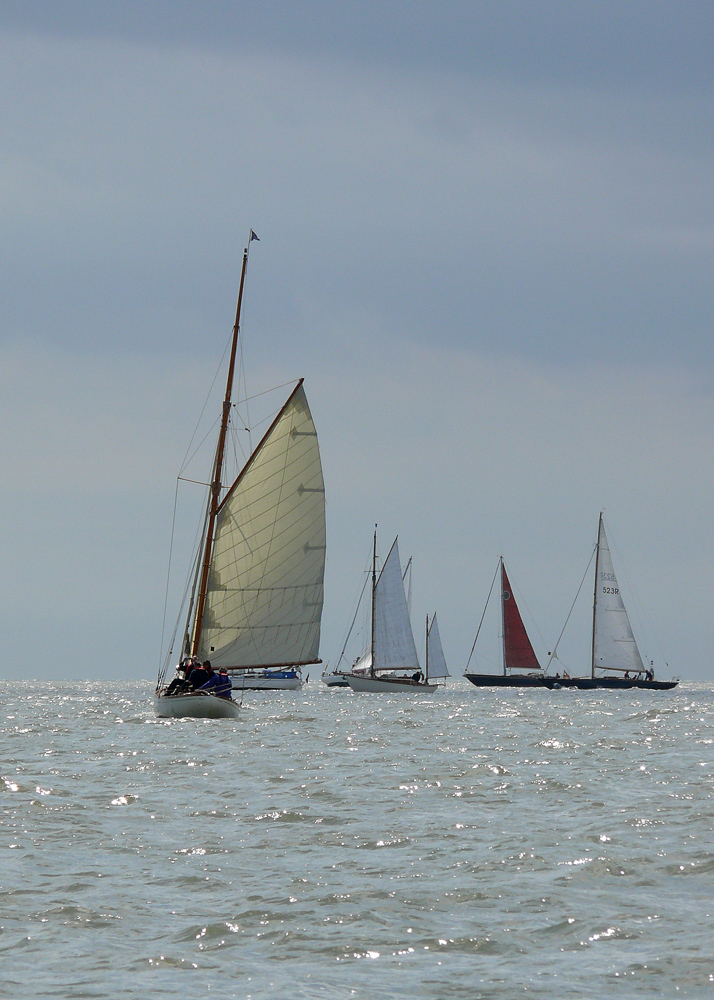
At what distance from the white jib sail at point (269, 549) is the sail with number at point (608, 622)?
75857 mm

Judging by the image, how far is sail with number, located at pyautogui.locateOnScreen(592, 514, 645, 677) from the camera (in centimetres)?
12744

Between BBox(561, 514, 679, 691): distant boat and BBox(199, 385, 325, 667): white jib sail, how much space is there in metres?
75.8

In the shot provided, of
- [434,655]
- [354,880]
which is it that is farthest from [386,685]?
[354,880]

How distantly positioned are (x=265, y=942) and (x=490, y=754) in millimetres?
20209

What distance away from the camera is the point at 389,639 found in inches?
4289

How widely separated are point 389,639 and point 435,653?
A: 1027 inches

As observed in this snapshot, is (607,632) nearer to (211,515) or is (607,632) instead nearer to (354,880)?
(211,515)

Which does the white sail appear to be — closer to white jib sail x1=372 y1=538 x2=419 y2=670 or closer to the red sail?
the red sail

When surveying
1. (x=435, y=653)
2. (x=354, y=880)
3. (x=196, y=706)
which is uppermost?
(x=435, y=653)

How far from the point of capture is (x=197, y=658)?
54.0 meters

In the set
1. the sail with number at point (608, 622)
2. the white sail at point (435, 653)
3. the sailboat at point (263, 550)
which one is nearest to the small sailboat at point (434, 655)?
the white sail at point (435, 653)

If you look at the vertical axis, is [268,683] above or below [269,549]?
below

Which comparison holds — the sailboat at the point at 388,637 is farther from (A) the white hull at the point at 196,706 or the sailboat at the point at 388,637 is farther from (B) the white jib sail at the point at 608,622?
(A) the white hull at the point at 196,706

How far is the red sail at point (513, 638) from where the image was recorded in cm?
12925
